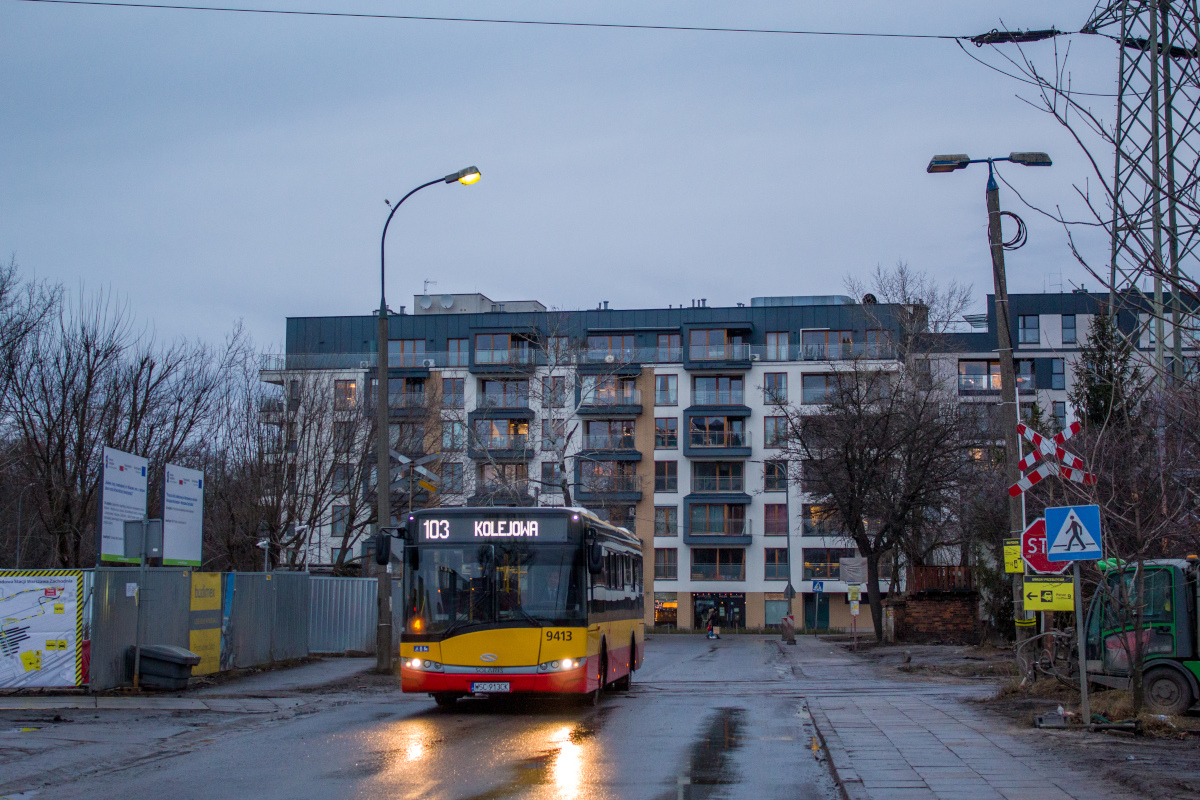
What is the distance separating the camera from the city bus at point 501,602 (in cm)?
1623

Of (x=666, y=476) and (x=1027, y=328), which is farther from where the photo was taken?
(x=666, y=476)

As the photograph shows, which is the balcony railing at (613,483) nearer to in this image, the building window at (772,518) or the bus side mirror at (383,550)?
the building window at (772,518)

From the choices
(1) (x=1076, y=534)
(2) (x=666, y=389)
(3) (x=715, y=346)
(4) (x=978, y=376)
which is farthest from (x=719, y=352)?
(1) (x=1076, y=534)

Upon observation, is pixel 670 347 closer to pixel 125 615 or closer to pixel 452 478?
pixel 452 478

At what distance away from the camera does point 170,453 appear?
37.3 metres

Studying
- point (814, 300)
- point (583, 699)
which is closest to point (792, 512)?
point (814, 300)

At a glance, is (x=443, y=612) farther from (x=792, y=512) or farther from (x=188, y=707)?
(x=792, y=512)

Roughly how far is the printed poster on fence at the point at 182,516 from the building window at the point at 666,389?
55466 mm

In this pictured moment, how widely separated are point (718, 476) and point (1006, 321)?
57727 mm

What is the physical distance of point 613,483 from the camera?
72750 mm

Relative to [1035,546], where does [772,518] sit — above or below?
above

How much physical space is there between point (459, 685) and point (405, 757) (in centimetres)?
427

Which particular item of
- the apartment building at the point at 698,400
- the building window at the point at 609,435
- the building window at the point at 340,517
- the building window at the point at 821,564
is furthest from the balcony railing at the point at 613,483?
the building window at the point at 340,517

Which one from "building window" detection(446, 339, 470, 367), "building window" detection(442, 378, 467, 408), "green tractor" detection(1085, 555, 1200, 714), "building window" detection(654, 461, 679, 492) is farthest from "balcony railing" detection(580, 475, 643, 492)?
"green tractor" detection(1085, 555, 1200, 714)
